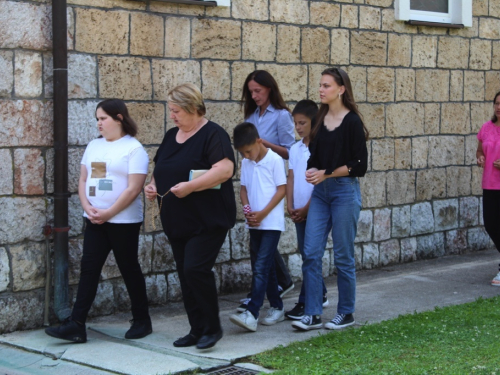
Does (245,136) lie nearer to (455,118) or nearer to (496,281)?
(496,281)

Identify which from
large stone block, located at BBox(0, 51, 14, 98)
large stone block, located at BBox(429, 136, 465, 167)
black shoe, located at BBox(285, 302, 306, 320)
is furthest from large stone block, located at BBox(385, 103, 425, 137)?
large stone block, located at BBox(0, 51, 14, 98)

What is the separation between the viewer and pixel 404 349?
220 inches

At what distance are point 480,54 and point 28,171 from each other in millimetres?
5967

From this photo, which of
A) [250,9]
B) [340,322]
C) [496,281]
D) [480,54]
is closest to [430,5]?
[480,54]

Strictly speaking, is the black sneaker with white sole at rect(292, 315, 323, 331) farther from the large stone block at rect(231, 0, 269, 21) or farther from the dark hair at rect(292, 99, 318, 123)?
the large stone block at rect(231, 0, 269, 21)

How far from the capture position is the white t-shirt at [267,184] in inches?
245

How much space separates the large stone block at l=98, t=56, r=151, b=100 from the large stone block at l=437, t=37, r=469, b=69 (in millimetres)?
4017

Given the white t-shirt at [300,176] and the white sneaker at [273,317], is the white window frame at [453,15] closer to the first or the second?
the white t-shirt at [300,176]

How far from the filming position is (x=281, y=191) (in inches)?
246

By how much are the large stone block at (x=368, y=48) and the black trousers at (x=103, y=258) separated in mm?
3788

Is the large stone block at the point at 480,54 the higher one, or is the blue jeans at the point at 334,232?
the large stone block at the point at 480,54

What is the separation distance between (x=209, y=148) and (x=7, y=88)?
63.7 inches

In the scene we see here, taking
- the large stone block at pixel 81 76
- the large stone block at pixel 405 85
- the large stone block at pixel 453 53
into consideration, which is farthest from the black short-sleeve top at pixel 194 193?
the large stone block at pixel 453 53

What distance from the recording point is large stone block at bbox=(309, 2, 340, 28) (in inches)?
333
